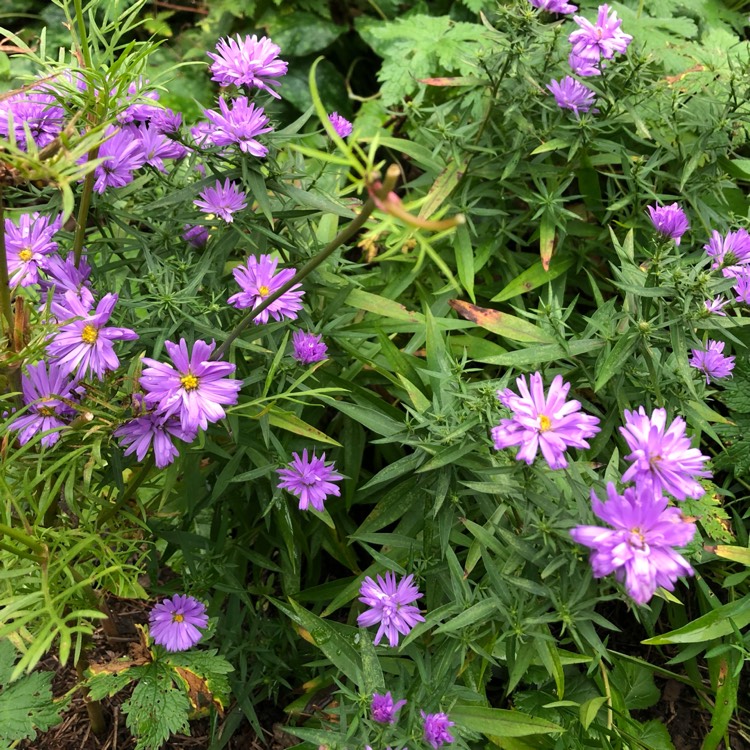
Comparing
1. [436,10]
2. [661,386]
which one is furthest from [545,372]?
[436,10]

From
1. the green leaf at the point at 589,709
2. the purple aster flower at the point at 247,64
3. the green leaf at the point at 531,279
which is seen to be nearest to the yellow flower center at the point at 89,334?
the purple aster flower at the point at 247,64

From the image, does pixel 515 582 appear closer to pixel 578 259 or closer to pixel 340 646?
pixel 340 646

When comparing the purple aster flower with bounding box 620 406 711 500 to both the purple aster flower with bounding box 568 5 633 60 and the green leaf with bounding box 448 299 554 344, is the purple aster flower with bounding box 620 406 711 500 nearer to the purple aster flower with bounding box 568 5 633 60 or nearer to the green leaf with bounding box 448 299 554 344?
the green leaf with bounding box 448 299 554 344

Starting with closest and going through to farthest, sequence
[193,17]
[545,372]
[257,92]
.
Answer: [257,92], [545,372], [193,17]

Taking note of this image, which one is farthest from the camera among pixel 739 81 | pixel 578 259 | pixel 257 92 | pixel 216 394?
pixel 578 259

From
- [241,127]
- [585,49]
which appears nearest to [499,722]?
[241,127]

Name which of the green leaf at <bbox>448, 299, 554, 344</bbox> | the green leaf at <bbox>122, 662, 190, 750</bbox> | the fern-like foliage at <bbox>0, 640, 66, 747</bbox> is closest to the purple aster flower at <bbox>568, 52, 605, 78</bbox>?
the green leaf at <bbox>448, 299, 554, 344</bbox>

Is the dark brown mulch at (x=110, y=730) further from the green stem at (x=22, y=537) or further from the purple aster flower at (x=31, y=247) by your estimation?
the purple aster flower at (x=31, y=247)
